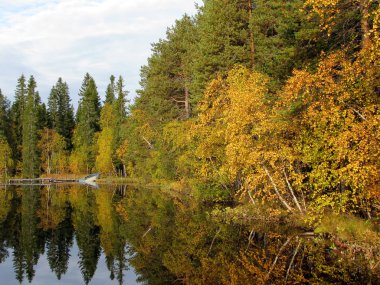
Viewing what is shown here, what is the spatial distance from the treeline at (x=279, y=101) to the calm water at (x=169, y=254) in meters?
1.94

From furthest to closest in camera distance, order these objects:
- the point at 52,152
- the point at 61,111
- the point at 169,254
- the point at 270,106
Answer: the point at 61,111
the point at 52,152
the point at 270,106
the point at 169,254

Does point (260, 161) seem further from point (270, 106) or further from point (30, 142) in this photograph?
point (30, 142)

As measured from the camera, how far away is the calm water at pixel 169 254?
41.1 feet

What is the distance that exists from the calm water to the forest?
1.91 meters

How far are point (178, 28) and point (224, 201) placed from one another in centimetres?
1979

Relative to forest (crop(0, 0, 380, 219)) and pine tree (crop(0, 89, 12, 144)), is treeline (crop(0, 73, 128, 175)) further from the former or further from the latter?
forest (crop(0, 0, 380, 219))

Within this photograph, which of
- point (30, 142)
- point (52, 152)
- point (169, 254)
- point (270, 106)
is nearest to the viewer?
point (169, 254)

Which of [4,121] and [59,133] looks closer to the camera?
[4,121]

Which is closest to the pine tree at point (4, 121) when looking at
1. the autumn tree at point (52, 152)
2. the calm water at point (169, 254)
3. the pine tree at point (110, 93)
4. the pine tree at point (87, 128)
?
the autumn tree at point (52, 152)

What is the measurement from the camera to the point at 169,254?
622 inches

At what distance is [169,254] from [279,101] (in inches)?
273

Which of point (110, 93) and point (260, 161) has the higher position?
point (110, 93)

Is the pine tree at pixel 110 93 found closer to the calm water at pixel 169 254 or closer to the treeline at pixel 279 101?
the treeline at pixel 279 101

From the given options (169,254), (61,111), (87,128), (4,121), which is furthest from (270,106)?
(61,111)
